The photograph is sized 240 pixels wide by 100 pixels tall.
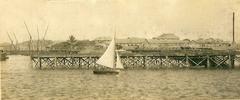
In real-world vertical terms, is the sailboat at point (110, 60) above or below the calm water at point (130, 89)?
above

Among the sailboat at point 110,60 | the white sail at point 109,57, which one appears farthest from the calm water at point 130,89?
the white sail at point 109,57

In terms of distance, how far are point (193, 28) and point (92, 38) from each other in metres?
2.93

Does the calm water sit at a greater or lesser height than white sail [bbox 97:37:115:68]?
lesser

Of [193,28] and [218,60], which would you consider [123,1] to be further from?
[218,60]

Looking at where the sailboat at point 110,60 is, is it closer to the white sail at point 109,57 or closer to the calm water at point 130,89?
the white sail at point 109,57

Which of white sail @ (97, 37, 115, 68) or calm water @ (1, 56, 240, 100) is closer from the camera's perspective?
calm water @ (1, 56, 240, 100)

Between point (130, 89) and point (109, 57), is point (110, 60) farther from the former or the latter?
point (130, 89)

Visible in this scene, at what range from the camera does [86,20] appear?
14.9m

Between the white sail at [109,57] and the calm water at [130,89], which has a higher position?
the white sail at [109,57]

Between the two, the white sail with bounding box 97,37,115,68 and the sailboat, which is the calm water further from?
the white sail with bounding box 97,37,115,68

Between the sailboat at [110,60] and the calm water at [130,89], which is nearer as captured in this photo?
the calm water at [130,89]

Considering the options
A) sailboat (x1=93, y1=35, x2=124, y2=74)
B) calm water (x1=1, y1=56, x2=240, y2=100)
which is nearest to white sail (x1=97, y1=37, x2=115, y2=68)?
sailboat (x1=93, y1=35, x2=124, y2=74)

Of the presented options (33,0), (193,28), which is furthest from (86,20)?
(193,28)

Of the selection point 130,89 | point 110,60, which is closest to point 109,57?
point 110,60
